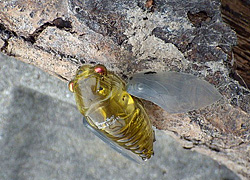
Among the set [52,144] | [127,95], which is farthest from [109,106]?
[52,144]

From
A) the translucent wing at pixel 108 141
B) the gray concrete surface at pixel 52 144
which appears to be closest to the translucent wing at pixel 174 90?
the translucent wing at pixel 108 141

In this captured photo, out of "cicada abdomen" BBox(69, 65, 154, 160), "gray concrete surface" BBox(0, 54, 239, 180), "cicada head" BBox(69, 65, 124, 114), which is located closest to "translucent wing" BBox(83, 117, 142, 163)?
"cicada abdomen" BBox(69, 65, 154, 160)

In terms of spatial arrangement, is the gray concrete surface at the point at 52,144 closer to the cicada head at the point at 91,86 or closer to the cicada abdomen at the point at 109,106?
the cicada abdomen at the point at 109,106

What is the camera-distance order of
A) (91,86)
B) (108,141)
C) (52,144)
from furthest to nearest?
(52,144) → (108,141) → (91,86)

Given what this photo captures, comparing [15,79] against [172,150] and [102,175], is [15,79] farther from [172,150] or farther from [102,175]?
[172,150]

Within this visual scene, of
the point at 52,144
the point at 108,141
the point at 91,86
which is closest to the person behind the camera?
the point at 91,86

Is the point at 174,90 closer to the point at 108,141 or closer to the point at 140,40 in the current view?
the point at 140,40

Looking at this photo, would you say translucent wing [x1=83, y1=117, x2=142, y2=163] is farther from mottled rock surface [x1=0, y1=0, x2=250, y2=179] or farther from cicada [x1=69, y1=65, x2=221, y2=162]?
mottled rock surface [x1=0, y1=0, x2=250, y2=179]
